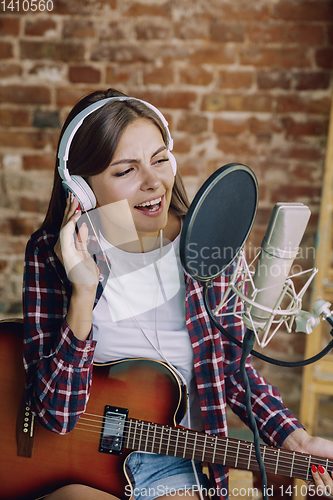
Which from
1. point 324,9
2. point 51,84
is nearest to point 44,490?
point 51,84

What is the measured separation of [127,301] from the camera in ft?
3.43

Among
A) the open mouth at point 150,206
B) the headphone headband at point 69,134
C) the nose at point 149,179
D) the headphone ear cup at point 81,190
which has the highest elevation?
the headphone headband at point 69,134

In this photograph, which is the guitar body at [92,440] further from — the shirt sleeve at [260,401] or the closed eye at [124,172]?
the closed eye at [124,172]

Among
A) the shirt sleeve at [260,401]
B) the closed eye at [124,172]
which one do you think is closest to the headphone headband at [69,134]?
the closed eye at [124,172]

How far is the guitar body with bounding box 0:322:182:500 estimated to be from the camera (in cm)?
96

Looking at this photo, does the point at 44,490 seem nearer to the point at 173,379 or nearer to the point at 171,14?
the point at 173,379

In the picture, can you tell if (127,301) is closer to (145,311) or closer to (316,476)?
(145,311)

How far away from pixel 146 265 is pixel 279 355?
101 cm

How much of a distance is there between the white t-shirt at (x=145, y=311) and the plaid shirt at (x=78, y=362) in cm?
4

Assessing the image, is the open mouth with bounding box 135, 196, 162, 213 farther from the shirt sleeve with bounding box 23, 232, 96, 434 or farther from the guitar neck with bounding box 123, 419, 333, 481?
the guitar neck with bounding box 123, 419, 333, 481

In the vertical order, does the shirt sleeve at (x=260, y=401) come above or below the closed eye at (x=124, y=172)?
below

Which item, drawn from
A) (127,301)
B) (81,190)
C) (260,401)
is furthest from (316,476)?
(81,190)

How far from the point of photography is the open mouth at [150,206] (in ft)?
3.01

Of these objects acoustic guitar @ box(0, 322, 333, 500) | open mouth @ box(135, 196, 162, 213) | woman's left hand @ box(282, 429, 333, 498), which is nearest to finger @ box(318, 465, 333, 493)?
woman's left hand @ box(282, 429, 333, 498)
